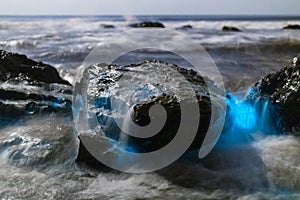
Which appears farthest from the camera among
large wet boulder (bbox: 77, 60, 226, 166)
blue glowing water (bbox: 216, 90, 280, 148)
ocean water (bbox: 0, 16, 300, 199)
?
blue glowing water (bbox: 216, 90, 280, 148)

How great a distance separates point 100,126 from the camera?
312 centimetres

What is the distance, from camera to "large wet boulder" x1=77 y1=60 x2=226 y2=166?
2.81 meters

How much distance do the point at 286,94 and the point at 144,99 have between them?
141 centimetres

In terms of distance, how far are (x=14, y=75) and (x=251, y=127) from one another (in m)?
3.09

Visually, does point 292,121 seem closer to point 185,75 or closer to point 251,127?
point 251,127

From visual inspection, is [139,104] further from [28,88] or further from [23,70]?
[23,70]

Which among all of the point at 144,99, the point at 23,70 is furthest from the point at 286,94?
the point at 23,70

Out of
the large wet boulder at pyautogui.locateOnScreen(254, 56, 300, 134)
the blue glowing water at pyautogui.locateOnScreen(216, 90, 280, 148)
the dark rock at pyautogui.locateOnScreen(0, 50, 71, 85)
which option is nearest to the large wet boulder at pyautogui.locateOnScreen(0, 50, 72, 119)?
the dark rock at pyautogui.locateOnScreen(0, 50, 71, 85)

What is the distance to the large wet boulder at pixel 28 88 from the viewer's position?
154 inches

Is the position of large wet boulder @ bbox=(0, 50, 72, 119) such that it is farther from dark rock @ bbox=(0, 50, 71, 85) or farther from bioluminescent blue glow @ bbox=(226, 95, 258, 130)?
bioluminescent blue glow @ bbox=(226, 95, 258, 130)

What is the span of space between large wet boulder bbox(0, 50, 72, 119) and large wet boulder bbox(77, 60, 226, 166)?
636 mm

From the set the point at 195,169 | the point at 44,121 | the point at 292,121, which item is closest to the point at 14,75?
the point at 44,121

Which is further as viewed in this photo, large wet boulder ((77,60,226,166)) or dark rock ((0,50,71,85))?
dark rock ((0,50,71,85))

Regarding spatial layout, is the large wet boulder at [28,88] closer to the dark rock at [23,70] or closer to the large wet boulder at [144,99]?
the dark rock at [23,70]
